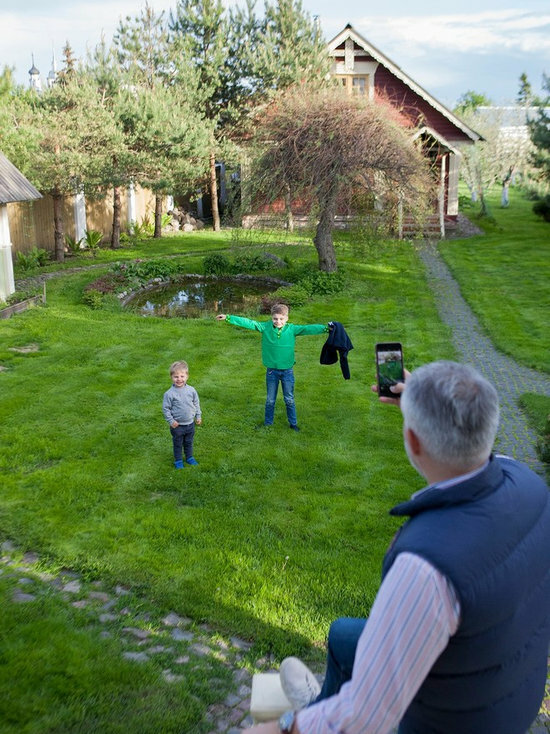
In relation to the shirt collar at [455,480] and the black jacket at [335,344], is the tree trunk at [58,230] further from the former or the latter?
the shirt collar at [455,480]

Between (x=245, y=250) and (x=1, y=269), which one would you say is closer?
(x=1, y=269)

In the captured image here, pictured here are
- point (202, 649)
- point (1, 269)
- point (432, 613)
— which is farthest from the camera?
point (1, 269)

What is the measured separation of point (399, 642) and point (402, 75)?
98.0 feet

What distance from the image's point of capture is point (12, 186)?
1565 cm

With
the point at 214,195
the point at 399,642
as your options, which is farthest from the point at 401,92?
the point at 399,642

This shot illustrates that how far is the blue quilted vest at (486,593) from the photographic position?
184 cm

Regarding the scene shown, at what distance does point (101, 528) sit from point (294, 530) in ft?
5.76

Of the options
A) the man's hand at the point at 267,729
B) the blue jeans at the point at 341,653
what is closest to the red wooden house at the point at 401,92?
the blue jeans at the point at 341,653

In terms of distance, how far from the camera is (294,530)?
6184 millimetres

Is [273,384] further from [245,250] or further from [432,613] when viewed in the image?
[245,250]

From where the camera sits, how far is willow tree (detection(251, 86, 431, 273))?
16453 mm

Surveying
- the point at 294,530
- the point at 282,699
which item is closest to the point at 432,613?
the point at 282,699

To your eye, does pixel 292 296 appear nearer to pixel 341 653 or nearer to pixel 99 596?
pixel 99 596

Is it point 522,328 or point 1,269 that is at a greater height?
point 1,269
